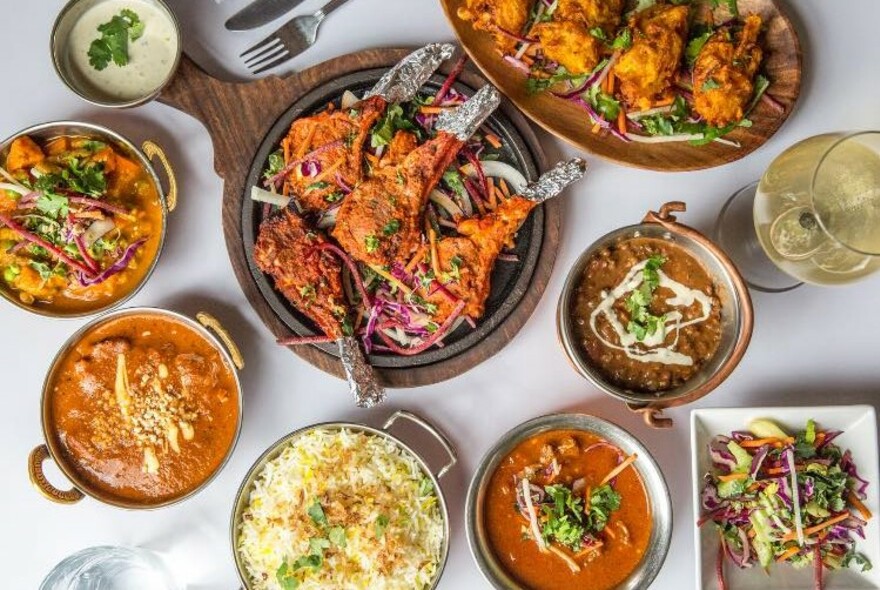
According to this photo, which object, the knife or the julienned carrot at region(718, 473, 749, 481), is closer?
the julienned carrot at region(718, 473, 749, 481)

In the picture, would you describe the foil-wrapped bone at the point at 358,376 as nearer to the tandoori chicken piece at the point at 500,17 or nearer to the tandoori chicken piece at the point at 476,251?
the tandoori chicken piece at the point at 476,251

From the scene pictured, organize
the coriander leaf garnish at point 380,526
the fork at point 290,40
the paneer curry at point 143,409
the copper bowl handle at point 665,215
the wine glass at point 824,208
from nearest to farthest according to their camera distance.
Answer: the wine glass at point 824,208, the copper bowl handle at point 665,215, the coriander leaf garnish at point 380,526, the paneer curry at point 143,409, the fork at point 290,40

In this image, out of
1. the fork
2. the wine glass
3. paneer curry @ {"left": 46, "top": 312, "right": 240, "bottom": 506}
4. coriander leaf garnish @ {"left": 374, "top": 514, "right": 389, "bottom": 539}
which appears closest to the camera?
the wine glass

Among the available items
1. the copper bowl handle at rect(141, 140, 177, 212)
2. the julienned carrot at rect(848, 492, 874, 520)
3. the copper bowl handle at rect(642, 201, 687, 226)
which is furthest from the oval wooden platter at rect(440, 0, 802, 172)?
the julienned carrot at rect(848, 492, 874, 520)

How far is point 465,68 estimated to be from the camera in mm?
3514

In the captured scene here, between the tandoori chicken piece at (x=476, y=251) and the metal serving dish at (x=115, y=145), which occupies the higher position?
the metal serving dish at (x=115, y=145)

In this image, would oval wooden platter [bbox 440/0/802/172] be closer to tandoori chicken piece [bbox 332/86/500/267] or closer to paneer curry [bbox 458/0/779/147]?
paneer curry [bbox 458/0/779/147]

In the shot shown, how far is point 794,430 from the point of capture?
11.3 feet

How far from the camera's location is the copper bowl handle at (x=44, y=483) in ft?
11.1

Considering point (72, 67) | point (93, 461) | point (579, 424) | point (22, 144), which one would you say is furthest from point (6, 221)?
point (579, 424)

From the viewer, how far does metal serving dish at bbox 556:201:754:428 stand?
3283 mm

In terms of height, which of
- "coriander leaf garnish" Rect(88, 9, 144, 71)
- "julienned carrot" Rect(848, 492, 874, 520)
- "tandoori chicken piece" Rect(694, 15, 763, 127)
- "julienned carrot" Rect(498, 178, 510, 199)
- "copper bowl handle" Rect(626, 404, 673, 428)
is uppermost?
"coriander leaf garnish" Rect(88, 9, 144, 71)

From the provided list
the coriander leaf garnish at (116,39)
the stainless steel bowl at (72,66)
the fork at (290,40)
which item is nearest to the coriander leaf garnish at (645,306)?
the fork at (290,40)

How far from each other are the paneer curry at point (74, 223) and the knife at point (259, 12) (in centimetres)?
74
